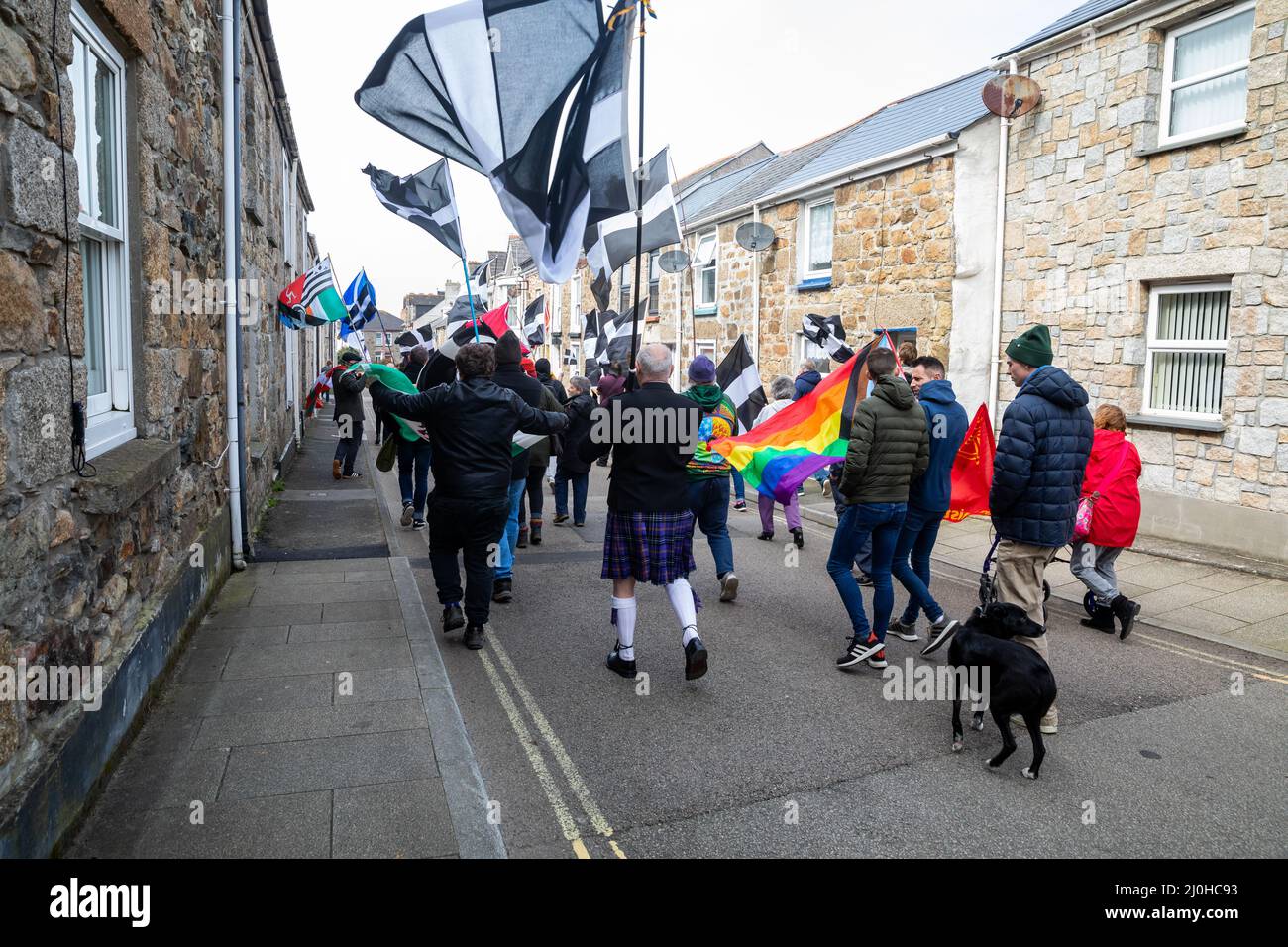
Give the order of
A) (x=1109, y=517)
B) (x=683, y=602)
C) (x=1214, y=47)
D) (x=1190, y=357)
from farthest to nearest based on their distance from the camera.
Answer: (x=1190, y=357) → (x=1214, y=47) → (x=1109, y=517) → (x=683, y=602)

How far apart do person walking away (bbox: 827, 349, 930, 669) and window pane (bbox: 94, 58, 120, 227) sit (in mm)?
4304

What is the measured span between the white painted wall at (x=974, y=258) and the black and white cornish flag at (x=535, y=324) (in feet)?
24.1

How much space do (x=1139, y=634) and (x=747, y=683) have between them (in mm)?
3273

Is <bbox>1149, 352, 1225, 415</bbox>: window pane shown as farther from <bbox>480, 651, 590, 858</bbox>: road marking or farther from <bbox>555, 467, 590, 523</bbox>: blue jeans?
<bbox>480, 651, 590, 858</bbox>: road marking

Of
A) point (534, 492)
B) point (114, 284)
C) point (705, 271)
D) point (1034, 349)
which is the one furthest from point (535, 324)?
point (1034, 349)

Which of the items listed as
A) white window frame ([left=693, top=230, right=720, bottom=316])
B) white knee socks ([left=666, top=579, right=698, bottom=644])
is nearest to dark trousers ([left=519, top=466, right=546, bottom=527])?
white knee socks ([left=666, top=579, right=698, bottom=644])

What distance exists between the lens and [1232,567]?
8.60 meters

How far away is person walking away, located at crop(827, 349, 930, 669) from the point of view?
562cm

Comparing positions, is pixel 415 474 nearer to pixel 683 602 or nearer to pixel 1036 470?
pixel 683 602

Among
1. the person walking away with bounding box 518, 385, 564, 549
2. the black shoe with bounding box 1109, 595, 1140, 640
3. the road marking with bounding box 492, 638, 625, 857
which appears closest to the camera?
the road marking with bounding box 492, 638, 625, 857

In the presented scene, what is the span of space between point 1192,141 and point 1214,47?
1.05 m

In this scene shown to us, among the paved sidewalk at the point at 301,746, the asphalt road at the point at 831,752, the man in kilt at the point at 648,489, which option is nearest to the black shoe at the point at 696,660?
the man in kilt at the point at 648,489

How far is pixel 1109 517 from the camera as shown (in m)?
6.57

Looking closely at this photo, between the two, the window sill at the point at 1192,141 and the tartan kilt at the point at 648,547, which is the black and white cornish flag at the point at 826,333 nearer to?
the window sill at the point at 1192,141
